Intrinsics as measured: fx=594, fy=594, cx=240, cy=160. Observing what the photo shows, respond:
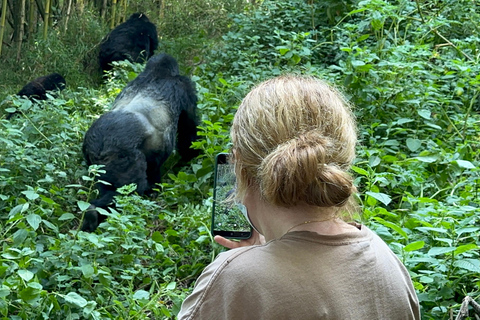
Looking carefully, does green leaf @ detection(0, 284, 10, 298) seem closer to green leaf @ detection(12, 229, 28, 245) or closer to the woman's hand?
green leaf @ detection(12, 229, 28, 245)

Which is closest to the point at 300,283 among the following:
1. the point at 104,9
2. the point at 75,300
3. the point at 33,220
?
the point at 75,300

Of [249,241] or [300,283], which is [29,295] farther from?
→ [300,283]

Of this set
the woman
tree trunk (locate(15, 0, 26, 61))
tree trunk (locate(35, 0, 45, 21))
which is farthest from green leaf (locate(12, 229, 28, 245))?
tree trunk (locate(35, 0, 45, 21))

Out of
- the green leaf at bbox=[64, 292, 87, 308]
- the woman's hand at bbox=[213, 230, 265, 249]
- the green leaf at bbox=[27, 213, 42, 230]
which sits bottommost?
the green leaf at bbox=[64, 292, 87, 308]

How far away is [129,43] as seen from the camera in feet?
20.5

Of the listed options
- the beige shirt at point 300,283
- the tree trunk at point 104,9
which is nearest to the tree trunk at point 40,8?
the tree trunk at point 104,9

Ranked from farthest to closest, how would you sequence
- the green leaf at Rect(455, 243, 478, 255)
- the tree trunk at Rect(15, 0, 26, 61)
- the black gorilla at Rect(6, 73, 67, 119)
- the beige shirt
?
the tree trunk at Rect(15, 0, 26, 61), the black gorilla at Rect(6, 73, 67, 119), the green leaf at Rect(455, 243, 478, 255), the beige shirt

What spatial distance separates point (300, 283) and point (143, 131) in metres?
3.08

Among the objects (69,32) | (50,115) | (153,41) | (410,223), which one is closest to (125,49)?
(153,41)

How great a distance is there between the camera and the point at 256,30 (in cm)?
581

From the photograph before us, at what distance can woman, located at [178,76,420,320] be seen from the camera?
1.07 m

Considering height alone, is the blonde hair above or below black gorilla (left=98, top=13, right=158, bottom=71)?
above

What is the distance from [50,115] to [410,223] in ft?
8.54

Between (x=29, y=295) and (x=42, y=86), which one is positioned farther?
(x=42, y=86)
